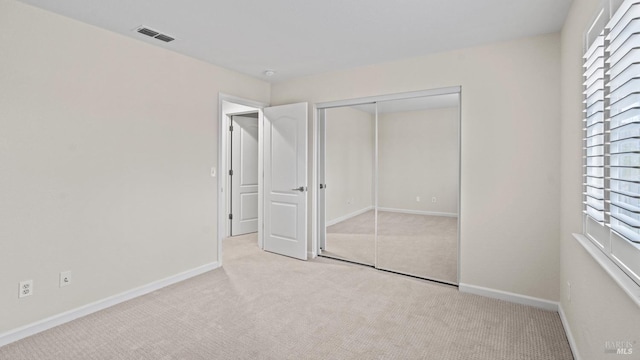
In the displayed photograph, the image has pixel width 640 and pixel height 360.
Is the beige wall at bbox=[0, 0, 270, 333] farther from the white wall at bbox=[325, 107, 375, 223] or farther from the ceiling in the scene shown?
the white wall at bbox=[325, 107, 375, 223]

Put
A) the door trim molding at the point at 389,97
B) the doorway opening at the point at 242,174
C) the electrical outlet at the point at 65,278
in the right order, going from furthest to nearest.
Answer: the doorway opening at the point at 242,174, the door trim molding at the point at 389,97, the electrical outlet at the point at 65,278

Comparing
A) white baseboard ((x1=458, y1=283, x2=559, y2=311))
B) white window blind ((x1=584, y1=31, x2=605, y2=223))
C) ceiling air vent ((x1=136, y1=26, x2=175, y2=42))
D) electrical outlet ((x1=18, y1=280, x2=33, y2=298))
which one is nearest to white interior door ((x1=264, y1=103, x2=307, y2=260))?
ceiling air vent ((x1=136, y1=26, x2=175, y2=42))

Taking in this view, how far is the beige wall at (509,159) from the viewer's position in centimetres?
279

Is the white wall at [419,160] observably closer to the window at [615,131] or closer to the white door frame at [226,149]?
the window at [615,131]

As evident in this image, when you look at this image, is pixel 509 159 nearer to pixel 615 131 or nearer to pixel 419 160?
pixel 419 160

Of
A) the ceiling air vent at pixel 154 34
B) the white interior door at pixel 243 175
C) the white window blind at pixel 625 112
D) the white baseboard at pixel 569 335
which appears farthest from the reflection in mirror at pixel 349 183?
the white window blind at pixel 625 112

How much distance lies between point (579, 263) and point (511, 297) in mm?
1111

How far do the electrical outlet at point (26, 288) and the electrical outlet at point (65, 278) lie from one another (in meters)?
0.19

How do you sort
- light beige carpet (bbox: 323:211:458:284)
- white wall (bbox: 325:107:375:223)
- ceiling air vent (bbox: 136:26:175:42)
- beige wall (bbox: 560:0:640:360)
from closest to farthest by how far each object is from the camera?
1. beige wall (bbox: 560:0:640:360)
2. ceiling air vent (bbox: 136:26:175:42)
3. light beige carpet (bbox: 323:211:458:284)
4. white wall (bbox: 325:107:375:223)

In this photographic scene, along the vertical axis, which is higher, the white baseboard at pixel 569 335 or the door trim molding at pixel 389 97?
the door trim molding at pixel 389 97

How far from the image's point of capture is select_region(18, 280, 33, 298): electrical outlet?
7.68ft

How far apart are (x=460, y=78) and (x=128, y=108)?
3.32 meters

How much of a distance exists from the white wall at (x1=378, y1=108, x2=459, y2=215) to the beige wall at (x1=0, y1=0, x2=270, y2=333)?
2.23m

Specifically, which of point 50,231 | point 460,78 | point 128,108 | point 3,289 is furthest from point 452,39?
point 3,289
